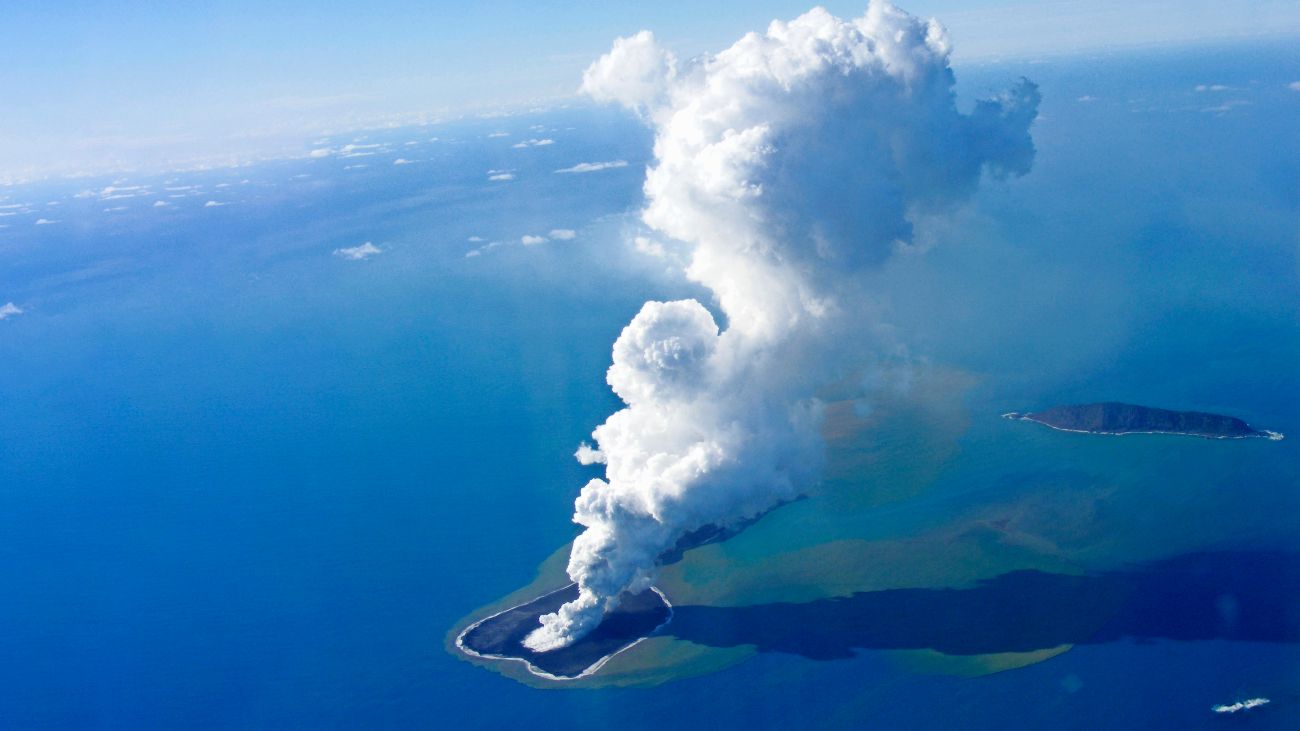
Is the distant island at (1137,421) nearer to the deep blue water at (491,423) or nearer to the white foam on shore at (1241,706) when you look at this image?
the deep blue water at (491,423)

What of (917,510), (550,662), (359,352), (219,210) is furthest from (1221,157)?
(219,210)

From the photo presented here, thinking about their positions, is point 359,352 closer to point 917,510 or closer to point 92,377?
point 92,377

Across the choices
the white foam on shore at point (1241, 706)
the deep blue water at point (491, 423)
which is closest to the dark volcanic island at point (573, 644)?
the deep blue water at point (491, 423)

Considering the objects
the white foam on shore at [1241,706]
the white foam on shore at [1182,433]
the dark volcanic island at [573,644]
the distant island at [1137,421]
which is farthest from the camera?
the distant island at [1137,421]

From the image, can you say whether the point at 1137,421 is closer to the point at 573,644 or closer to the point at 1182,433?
the point at 1182,433

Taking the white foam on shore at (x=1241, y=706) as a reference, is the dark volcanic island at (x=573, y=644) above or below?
above

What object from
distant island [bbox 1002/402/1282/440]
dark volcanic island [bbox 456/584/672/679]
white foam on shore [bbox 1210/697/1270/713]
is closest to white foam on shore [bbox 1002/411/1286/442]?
distant island [bbox 1002/402/1282/440]
